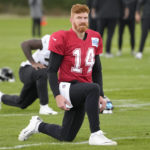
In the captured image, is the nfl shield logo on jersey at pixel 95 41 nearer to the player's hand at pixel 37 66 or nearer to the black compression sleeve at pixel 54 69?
the black compression sleeve at pixel 54 69

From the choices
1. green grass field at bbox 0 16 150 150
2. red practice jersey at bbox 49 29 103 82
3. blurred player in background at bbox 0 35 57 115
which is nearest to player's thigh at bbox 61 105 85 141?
green grass field at bbox 0 16 150 150

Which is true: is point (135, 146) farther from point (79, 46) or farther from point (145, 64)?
point (145, 64)

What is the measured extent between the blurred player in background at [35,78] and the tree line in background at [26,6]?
152ft

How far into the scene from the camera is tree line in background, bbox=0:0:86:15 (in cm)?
5703

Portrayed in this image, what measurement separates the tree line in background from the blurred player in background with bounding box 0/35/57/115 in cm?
4629

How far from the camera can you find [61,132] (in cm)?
714

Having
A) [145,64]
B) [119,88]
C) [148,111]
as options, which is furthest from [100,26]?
[148,111]

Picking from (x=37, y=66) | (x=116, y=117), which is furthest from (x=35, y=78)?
(x=116, y=117)

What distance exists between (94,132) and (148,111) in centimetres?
299

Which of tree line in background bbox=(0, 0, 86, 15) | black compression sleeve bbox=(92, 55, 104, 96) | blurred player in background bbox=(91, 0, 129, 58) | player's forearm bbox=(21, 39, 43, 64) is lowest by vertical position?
tree line in background bbox=(0, 0, 86, 15)

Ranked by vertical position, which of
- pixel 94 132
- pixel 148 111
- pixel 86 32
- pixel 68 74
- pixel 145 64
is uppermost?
pixel 86 32

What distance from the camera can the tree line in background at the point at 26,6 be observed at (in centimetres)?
5703

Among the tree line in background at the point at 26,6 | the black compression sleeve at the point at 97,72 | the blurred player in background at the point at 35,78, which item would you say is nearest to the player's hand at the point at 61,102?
the black compression sleeve at the point at 97,72

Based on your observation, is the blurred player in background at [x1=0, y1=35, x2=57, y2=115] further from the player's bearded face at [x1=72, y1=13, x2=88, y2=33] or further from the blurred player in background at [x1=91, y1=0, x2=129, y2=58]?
the blurred player in background at [x1=91, y1=0, x2=129, y2=58]
